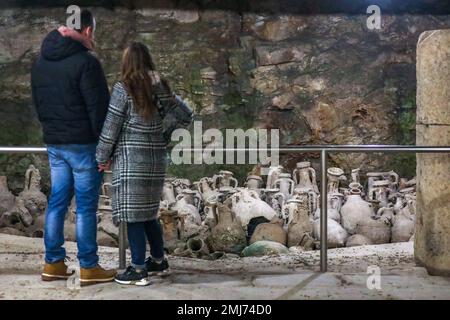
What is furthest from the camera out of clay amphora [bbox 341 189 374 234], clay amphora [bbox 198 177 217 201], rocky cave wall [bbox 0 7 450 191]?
rocky cave wall [bbox 0 7 450 191]

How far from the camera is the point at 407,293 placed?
10.5ft

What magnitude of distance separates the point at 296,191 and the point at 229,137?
6.25 feet

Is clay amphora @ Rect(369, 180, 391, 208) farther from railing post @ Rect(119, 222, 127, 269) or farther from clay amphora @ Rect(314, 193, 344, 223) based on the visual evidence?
railing post @ Rect(119, 222, 127, 269)

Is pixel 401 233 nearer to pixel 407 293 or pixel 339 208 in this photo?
pixel 339 208

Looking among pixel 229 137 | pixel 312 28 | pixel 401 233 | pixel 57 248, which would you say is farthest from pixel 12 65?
pixel 57 248

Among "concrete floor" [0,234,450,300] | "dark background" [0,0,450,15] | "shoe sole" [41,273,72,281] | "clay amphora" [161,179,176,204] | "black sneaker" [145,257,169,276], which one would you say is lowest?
"concrete floor" [0,234,450,300]

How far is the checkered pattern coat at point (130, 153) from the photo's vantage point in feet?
9.80

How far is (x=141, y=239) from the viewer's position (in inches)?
123

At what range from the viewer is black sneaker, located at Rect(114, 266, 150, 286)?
3.19 metres

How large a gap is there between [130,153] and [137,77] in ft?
1.19

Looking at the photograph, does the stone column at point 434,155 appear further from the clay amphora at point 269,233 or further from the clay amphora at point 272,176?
the clay amphora at point 272,176

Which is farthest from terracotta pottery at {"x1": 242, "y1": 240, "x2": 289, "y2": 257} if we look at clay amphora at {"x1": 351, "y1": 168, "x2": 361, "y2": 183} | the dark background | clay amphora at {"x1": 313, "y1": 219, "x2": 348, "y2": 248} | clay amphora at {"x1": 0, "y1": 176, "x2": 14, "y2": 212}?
the dark background

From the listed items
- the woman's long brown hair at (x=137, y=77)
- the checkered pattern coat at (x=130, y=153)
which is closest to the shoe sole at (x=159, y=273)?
the checkered pattern coat at (x=130, y=153)

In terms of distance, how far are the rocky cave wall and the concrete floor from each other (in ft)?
16.0
